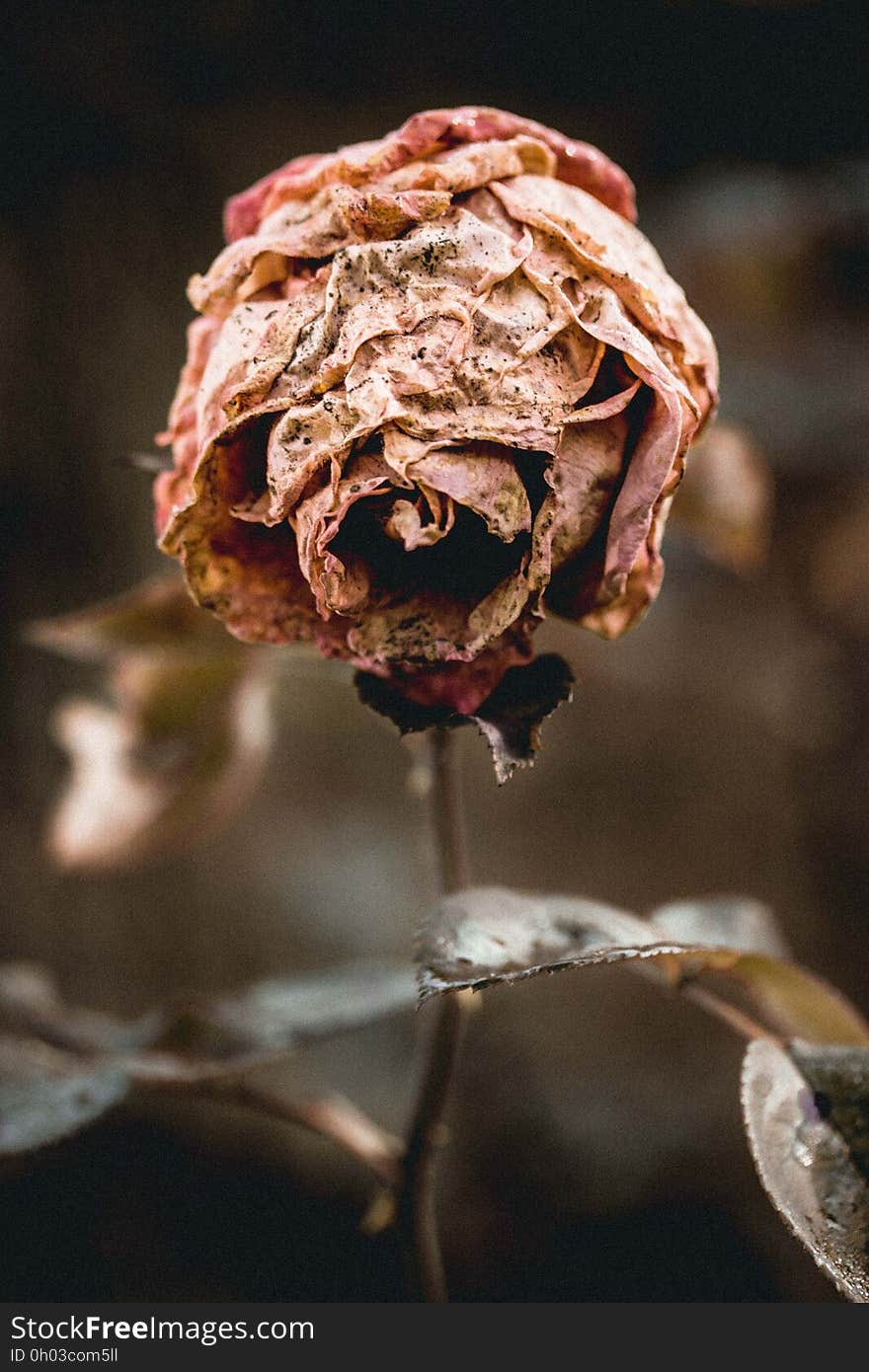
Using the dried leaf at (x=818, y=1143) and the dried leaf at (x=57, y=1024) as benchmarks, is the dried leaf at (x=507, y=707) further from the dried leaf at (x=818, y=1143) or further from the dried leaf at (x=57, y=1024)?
the dried leaf at (x=57, y=1024)

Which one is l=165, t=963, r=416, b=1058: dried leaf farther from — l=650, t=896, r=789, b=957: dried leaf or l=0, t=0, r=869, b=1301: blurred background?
l=0, t=0, r=869, b=1301: blurred background

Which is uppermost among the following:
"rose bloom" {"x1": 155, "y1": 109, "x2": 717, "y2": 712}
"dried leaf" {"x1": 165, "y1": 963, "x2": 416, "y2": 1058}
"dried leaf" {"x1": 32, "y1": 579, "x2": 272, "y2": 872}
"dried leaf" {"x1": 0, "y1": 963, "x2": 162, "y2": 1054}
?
"rose bloom" {"x1": 155, "y1": 109, "x2": 717, "y2": 712}

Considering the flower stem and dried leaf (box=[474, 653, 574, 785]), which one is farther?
the flower stem

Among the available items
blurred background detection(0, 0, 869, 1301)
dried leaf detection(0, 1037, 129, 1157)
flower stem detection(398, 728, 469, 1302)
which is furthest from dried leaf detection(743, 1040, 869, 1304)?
blurred background detection(0, 0, 869, 1301)

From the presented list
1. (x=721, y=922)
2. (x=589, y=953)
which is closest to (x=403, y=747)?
(x=721, y=922)

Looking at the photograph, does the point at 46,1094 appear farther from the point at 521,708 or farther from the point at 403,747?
the point at 403,747

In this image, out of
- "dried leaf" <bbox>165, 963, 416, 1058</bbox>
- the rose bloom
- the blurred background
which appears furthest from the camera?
the blurred background

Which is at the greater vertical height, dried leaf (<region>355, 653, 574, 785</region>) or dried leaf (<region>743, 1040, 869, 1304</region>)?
dried leaf (<region>355, 653, 574, 785</region>)
